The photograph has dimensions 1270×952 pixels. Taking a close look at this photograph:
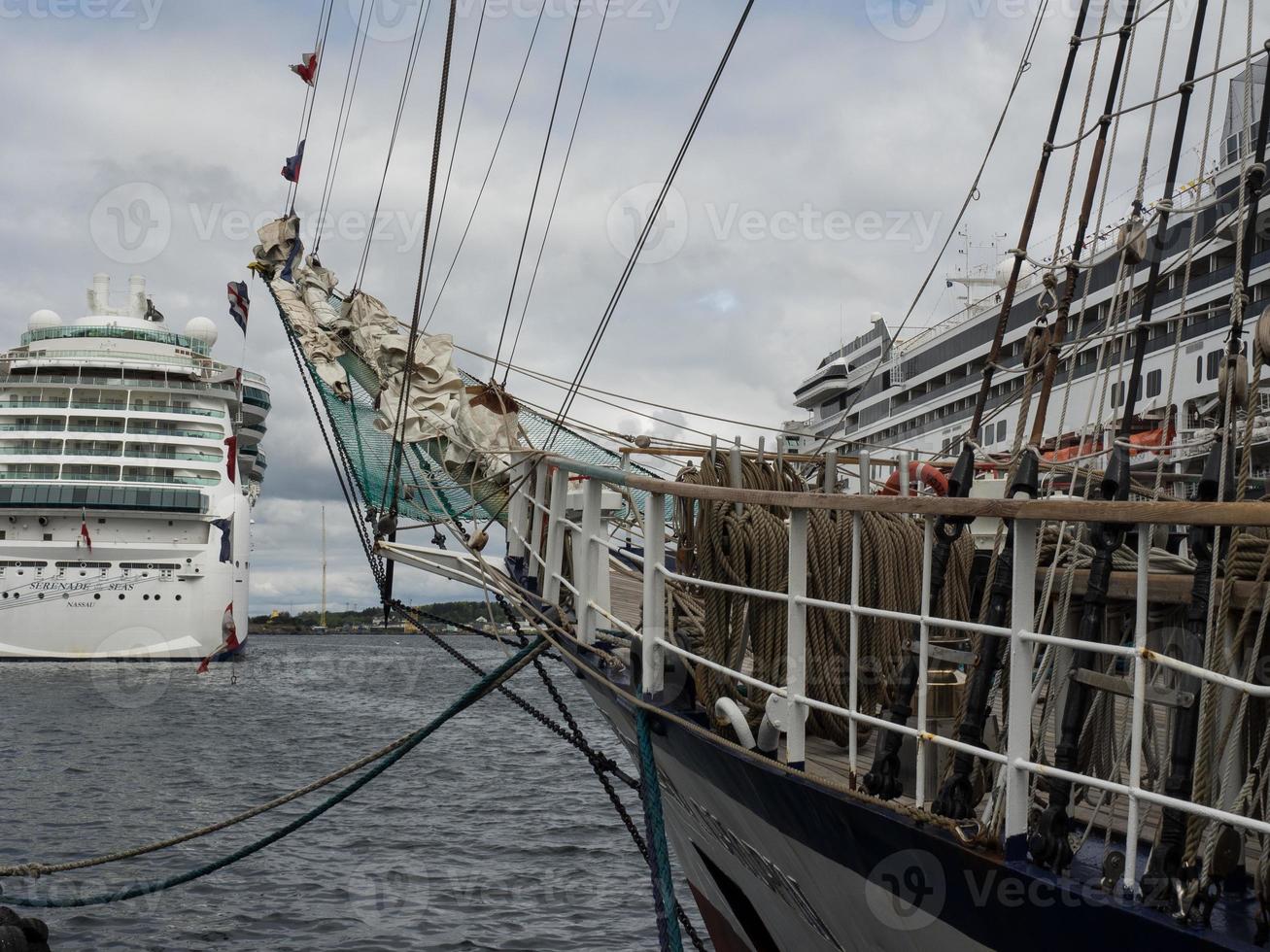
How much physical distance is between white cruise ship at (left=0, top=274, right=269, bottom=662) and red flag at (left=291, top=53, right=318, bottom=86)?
108 ft

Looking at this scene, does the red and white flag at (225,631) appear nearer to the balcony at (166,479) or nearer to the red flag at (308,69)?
the balcony at (166,479)

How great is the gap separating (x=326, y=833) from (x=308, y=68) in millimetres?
8385

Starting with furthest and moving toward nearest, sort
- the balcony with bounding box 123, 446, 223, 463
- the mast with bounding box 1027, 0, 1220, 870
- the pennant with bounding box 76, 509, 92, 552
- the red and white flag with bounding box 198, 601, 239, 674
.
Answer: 1. the balcony with bounding box 123, 446, 223, 463
2. the red and white flag with bounding box 198, 601, 239, 674
3. the pennant with bounding box 76, 509, 92, 552
4. the mast with bounding box 1027, 0, 1220, 870

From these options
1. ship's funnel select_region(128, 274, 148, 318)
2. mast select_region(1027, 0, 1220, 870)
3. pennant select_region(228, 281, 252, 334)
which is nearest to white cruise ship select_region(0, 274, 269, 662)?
ship's funnel select_region(128, 274, 148, 318)

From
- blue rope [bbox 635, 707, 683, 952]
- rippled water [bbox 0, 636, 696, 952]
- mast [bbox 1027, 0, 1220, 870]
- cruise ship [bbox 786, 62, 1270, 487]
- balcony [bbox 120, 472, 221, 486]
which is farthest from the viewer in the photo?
balcony [bbox 120, 472, 221, 486]

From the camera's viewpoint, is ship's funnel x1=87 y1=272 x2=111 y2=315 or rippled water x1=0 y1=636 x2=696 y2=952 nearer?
rippled water x1=0 y1=636 x2=696 y2=952

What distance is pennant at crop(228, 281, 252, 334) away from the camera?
18.4 metres

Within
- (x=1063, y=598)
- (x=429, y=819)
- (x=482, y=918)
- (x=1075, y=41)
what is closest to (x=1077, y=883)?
(x=1063, y=598)

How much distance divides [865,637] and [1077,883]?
1.66m

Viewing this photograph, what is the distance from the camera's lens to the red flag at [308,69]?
12031 millimetres

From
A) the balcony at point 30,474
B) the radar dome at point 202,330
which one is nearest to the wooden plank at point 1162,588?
the balcony at point 30,474

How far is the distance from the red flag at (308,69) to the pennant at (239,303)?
6493mm

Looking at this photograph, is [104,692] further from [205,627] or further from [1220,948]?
[1220,948]

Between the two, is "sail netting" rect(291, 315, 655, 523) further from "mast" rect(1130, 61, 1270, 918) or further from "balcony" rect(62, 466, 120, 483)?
"balcony" rect(62, 466, 120, 483)
